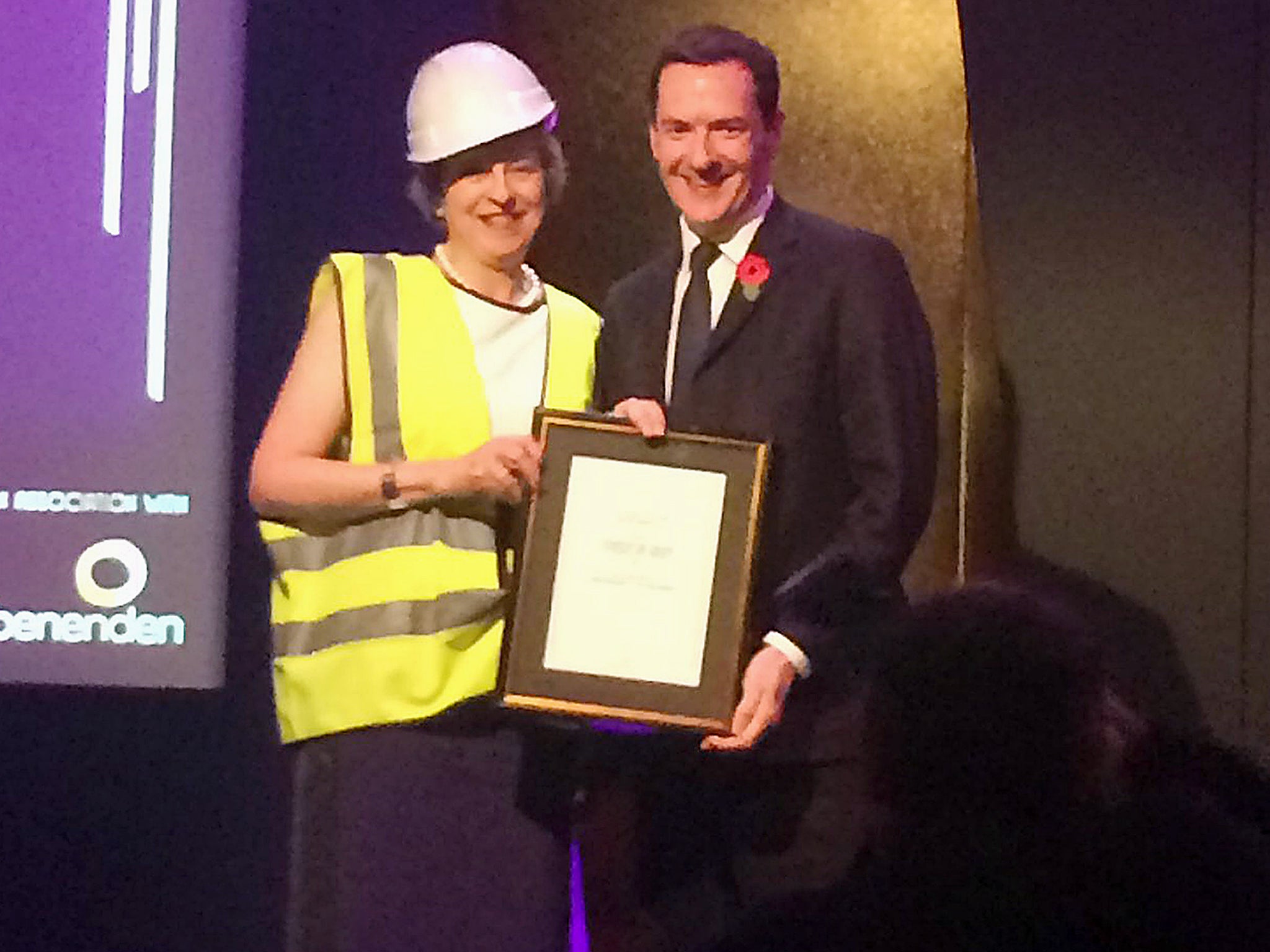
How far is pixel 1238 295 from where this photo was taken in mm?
1854

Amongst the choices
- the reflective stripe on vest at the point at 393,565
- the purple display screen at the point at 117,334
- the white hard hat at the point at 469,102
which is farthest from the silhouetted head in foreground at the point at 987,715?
the purple display screen at the point at 117,334

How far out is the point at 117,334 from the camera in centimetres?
204

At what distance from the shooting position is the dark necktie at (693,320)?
1.75 m

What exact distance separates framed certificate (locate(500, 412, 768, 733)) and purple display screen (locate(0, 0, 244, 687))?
57 cm

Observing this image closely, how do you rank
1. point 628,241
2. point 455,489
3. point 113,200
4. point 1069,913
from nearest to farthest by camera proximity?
point 1069,913 → point 455,489 → point 628,241 → point 113,200

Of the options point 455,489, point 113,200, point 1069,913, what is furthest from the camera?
point 113,200

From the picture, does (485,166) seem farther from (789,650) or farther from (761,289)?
(789,650)

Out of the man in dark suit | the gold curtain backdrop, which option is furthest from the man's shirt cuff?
the gold curtain backdrop

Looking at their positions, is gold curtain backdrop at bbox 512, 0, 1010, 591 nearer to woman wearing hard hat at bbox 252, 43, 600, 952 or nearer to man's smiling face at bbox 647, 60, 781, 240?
man's smiling face at bbox 647, 60, 781, 240

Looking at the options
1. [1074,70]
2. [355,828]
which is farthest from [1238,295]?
[355,828]

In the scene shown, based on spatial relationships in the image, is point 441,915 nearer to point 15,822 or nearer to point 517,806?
point 517,806

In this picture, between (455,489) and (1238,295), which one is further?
(1238,295)

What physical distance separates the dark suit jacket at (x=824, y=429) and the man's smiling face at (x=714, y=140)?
6cm

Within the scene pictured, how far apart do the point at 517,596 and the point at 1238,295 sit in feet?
2.85
